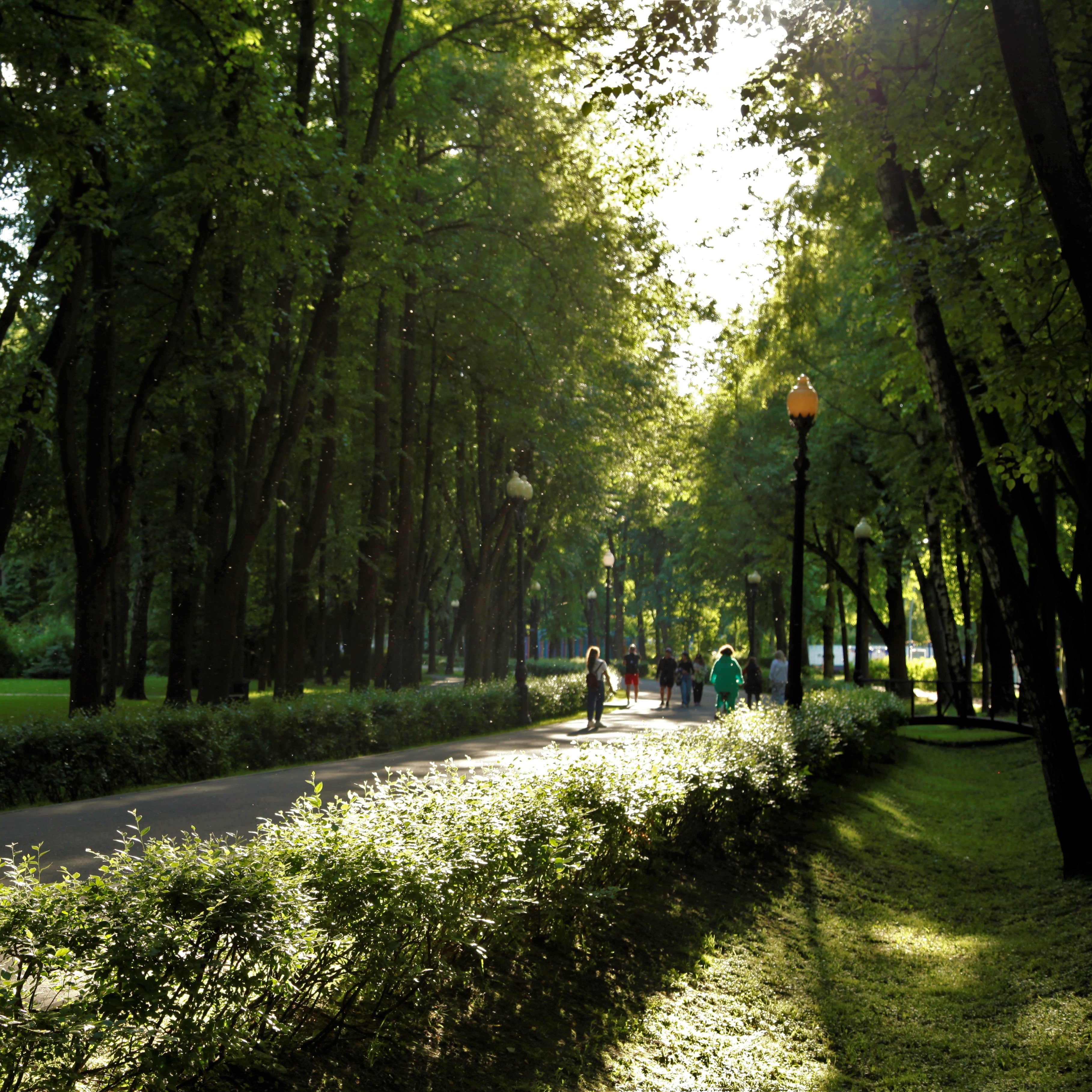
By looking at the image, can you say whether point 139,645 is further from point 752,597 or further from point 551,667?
point 551,667

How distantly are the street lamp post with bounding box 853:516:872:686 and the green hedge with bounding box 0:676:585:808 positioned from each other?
11754 millimetres

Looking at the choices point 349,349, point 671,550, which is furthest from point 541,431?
point 671,550

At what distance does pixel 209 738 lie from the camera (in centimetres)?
1335

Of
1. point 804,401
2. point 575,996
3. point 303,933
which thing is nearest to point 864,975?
point 575,996

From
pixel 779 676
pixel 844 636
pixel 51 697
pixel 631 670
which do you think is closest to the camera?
pixel 779 676

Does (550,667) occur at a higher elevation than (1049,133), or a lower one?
lower

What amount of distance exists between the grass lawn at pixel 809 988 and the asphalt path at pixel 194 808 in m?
1.52

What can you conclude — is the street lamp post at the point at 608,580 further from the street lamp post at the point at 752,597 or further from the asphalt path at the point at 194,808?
the asphalt path at the point at 194,808

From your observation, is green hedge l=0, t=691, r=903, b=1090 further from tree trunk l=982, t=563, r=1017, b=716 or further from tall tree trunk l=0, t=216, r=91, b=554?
tree trunk l=982, t=563, r=1017, b=716

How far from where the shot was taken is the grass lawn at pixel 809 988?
5.29 m

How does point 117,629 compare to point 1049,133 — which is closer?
point 1049,133

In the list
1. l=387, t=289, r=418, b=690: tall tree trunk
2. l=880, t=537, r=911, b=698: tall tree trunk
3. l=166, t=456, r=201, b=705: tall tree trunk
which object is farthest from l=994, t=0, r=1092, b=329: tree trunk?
l=880, t=537, r=911, b=698: tall tree trunk

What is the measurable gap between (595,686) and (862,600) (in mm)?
10335

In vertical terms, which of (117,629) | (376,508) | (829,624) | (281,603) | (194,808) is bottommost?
(194,808)
